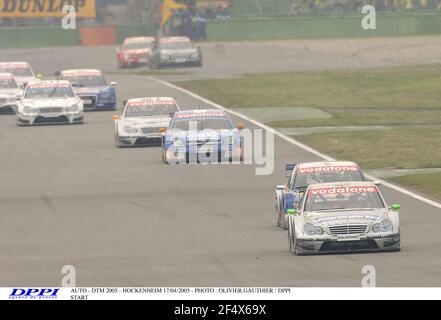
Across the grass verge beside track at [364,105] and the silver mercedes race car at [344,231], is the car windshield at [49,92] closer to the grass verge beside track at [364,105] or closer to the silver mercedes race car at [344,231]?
the grass verge beside track at [364,105]

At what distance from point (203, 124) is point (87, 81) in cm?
1783

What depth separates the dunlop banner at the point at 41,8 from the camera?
3605 inches

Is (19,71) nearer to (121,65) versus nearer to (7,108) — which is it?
(7,108)

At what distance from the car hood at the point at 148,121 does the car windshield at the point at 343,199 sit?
18.3 meters

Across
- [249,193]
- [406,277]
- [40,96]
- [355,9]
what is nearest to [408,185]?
[249,193]

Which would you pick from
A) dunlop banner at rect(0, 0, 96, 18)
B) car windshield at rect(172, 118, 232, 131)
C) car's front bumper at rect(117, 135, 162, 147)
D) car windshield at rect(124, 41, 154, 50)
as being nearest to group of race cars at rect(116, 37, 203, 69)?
car windshield at rect(124, 41, 154, 50)

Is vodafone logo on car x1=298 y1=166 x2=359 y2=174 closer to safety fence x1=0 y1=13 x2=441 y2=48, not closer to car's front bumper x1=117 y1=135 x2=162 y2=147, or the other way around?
car's front bumper x1=117 y1=135 x2=162 y2=147

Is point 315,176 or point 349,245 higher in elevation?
point 315,176

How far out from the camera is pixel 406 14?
84.6 metres

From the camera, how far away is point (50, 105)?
45.7 meters

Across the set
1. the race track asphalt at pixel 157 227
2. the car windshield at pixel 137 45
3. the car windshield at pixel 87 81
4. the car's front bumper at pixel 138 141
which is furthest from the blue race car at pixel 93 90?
the car windshield at pixel 137 45

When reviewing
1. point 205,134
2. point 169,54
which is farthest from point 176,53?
point 205,134

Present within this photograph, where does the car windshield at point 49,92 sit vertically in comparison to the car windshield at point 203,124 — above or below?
below

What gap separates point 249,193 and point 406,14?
5872 cm
